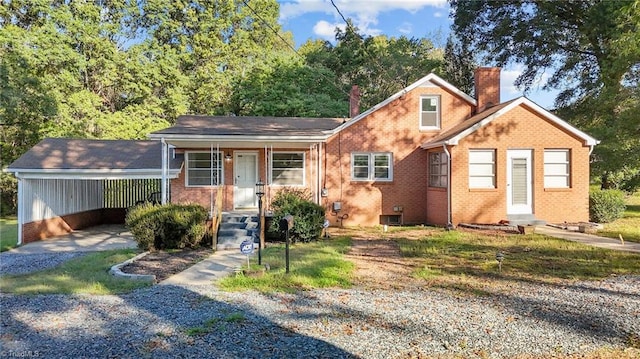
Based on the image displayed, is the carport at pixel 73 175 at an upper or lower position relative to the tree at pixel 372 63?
lower

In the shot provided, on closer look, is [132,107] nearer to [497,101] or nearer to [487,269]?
[497,101]

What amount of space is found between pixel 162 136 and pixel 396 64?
2012cm

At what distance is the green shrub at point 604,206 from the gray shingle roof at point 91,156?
1534 centimetres

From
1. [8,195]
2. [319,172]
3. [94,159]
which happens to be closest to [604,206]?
[319,172]

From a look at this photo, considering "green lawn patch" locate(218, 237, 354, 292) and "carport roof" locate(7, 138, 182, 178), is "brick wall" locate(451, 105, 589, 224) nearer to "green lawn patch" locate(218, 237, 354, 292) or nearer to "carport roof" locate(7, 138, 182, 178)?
"green lawn patch" locate(218, 237, 354, 292)

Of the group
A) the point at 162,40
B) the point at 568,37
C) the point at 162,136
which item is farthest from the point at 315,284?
the point at 162,40

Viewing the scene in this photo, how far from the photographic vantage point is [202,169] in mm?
16234

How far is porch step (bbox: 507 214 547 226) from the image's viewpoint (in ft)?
48.4

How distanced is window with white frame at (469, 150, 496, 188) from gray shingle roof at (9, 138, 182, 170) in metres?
10.5

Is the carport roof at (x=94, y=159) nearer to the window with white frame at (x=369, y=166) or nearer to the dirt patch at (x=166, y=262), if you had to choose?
the dirt patch at (x=166, y=262)

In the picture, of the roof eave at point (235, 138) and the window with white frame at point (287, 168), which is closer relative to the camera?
the roof eave at point (235, 138)

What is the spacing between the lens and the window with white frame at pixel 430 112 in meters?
17.3

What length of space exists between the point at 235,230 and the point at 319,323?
804 centimetres

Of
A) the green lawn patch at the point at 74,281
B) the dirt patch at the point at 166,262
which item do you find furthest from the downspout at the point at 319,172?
the green lawn patch at the point at 74,281
